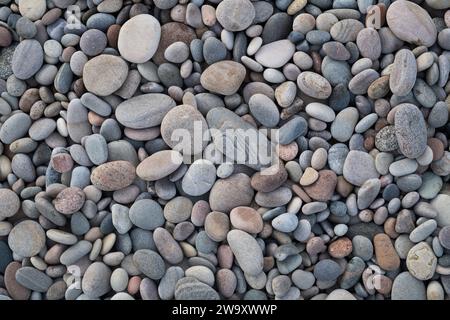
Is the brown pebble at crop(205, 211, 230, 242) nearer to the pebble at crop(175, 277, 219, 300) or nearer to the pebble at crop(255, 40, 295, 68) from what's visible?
the pebble at crop(175, 277, 219, 300)

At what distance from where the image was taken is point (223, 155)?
1.00 meters

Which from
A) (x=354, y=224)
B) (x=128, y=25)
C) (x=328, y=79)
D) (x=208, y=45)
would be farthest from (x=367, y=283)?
(x=128, y=25)

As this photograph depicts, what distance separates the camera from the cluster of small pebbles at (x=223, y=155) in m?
0.96

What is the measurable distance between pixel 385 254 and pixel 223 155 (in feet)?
1.18

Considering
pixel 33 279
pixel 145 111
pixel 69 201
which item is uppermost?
pixel 145 111

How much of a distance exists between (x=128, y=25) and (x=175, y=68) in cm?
13

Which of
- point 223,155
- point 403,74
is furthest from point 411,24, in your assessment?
point 223,155

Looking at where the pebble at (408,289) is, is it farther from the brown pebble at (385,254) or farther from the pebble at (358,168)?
the pebble at (358,168)

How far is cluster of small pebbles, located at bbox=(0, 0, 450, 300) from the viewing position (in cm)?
96

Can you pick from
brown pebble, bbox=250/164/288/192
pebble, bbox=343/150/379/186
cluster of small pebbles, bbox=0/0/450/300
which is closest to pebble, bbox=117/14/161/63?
cluster of small pebbles, bbox=0/0/450/300

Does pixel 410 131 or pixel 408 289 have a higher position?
pixel 410 131

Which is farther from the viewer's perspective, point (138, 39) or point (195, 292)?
point (138, 39)

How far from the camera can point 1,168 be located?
3.42 feet

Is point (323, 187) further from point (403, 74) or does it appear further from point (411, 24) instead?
point (411, 24)
